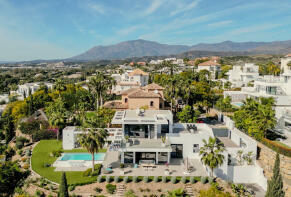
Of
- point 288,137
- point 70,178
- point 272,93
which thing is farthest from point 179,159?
point 272,93

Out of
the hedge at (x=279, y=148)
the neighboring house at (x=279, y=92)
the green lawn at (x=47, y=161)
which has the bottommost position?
the green lawn at (x=47, y=161)

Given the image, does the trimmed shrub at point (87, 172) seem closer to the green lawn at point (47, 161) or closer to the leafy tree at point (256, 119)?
the green lawn at point (47, 161)

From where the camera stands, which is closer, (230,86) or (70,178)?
(70,178)

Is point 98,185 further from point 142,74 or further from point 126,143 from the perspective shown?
point 142,74

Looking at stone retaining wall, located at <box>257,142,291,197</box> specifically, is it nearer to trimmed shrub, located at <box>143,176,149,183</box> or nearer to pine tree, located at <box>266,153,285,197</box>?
pine tree, located at <box>266,153,285,197</box>

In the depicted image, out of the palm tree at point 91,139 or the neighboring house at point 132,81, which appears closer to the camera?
the palm tree at point 91,139

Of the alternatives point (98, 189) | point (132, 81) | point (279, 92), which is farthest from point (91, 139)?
point (132, 81)

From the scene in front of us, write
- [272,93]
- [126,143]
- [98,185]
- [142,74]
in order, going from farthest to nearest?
[142,74] → [272,93] → [126,143] → [98,185]

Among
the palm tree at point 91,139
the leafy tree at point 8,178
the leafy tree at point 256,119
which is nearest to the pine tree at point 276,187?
the leafy tree at point 256,119
